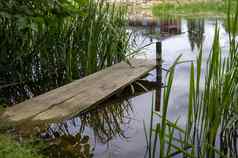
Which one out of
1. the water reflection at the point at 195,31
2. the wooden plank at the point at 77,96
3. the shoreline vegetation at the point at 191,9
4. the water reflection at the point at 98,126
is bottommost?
the water reflection at the point at 98,126

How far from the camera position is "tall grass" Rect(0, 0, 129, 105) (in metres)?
3.75

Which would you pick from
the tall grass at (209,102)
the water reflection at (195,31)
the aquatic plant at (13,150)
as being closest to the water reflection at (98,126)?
→ the aquatic plant at (13,150)

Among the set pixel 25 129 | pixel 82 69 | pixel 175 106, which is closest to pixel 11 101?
pixel 82 69

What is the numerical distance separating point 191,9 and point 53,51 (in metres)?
9.18

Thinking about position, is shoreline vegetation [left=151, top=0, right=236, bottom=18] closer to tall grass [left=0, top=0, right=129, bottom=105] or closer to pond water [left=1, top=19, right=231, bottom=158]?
pond water [left=1, top=19, right=231, bottom=158]

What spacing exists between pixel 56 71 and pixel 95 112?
0.81 metres

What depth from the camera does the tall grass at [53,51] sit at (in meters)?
3.75

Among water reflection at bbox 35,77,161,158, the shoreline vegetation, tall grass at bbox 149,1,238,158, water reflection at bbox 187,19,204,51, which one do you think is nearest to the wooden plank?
water reflection at bbox 35,77,161,158

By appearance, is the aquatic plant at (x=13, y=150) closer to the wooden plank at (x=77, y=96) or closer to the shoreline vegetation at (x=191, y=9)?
the wooden plank at (x=77, y=96)

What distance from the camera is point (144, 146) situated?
297cm

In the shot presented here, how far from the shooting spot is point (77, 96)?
3.59m

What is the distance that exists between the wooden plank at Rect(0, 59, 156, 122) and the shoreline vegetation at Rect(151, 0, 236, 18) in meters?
7.40

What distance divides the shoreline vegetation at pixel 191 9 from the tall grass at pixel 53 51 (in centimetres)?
757

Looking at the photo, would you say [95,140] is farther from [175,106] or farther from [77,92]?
[175,106]
